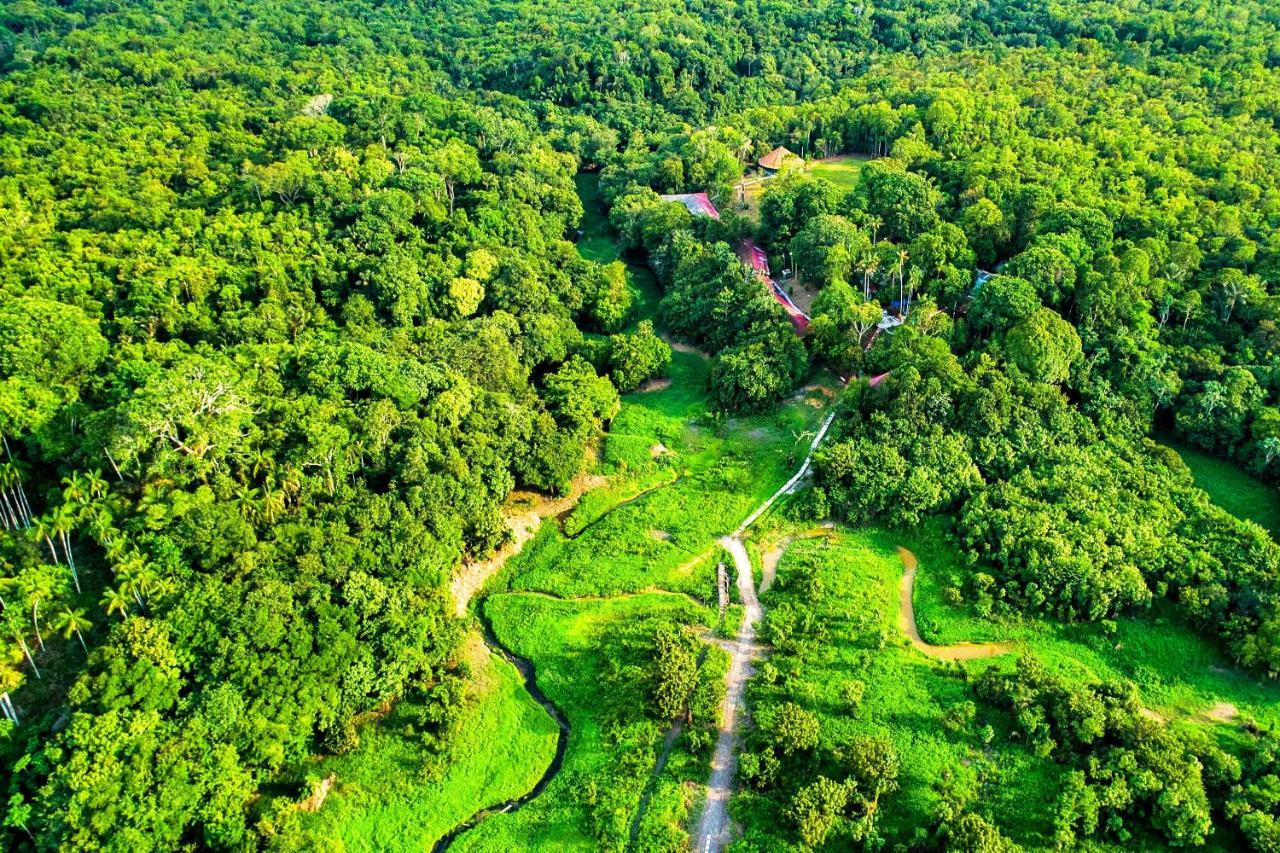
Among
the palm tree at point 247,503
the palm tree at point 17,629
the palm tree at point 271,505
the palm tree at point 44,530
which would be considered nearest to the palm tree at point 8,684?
the palm tree at point 17,629

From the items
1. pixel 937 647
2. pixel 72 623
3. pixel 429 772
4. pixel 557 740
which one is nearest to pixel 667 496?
pixel 557 740

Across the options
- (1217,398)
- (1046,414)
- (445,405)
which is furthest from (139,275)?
(1217,398)

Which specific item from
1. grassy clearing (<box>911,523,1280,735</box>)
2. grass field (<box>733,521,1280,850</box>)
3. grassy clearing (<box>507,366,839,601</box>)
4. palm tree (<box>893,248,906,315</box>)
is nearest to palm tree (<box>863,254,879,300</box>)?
palm tree (<box>893,248,906,315</box>)

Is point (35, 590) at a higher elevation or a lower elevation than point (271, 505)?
lower

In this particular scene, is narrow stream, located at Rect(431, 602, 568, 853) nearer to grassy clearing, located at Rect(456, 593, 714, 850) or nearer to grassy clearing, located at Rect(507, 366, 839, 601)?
grassy clearing, located at Rect(456, 593, 714, 850)

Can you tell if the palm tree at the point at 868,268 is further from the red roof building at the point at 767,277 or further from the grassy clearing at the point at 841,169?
the grassy clearing at the point at 841,169

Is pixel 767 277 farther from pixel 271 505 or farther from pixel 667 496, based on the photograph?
pixel 271 505
